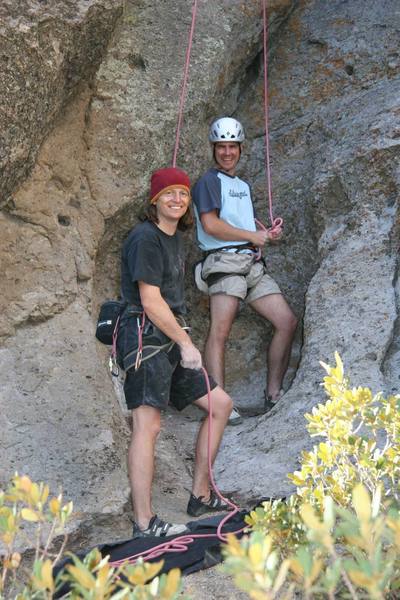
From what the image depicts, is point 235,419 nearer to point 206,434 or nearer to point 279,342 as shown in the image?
point 279,342

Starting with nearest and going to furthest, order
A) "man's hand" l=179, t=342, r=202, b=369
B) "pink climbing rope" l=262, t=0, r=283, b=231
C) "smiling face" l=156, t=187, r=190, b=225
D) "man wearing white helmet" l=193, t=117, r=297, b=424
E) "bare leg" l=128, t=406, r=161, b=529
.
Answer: "bare leg" l=128, t=406, r=161, b=529
"man's hand" l=179, t=342, r=202, b=369
"smiling face" l=156, t=187, r=190, b=225
"man wearing white helmet" l=193, t=117, r=297, b=424
"pink climbing rope" l=262, t=0, r=283, b=231

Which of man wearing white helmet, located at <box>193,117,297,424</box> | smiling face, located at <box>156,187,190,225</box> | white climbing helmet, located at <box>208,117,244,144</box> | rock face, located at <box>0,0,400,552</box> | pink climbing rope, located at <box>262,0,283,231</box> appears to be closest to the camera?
smiling face, located at <box>156,187,190,225</box>

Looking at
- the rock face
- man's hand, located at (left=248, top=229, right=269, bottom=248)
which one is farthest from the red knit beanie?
man's hand, located at (left=248, top=229, right=269, bottom=248)

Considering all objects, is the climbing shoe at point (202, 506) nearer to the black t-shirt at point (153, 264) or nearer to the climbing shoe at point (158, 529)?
the climbing shoe at point (158, 529)

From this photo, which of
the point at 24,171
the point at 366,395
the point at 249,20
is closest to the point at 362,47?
the point at 249,20

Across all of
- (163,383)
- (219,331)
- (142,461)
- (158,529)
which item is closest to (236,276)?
(219,331)

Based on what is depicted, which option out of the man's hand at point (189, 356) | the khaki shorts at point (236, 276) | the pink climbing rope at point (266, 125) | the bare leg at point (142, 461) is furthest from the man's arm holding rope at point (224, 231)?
the bare leg at point (142, 461)

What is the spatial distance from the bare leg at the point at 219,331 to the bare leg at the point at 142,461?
1620mm

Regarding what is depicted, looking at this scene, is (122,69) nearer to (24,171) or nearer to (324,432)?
(24,171)

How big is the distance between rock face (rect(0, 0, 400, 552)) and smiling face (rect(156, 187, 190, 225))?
1101mm

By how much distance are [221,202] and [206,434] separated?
205 centimetres

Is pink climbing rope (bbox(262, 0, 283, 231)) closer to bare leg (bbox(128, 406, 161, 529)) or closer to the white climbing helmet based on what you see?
the white climbing helmet

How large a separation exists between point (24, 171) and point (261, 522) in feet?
10.9

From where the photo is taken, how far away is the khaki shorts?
6.68m
